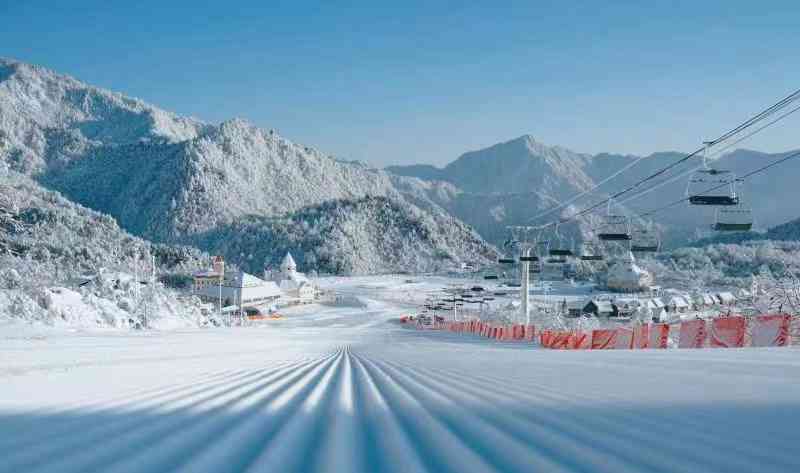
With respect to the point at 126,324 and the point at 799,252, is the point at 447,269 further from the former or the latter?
the point at 126,324

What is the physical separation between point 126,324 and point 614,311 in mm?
63950

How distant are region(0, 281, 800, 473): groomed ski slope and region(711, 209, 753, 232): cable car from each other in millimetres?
9492

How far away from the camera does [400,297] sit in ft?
339

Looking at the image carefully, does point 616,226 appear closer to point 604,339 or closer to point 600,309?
point 604,339

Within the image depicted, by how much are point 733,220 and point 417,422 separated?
14.6 m

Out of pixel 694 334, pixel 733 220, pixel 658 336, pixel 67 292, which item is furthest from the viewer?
pixel 67 292

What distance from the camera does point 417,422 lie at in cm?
416

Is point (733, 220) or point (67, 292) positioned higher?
point (733, 220)

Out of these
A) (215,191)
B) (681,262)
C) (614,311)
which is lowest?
(614,311)

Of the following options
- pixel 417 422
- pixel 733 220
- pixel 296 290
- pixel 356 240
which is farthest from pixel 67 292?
pixel 356 240

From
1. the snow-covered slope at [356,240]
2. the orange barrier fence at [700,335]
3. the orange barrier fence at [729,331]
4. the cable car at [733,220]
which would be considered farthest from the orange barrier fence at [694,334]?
the snow-covered slope at [356,240]

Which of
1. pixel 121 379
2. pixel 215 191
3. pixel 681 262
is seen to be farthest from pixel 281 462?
pixel 215 191

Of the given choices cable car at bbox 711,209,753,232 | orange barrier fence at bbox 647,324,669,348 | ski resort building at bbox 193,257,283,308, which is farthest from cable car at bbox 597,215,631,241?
ski resort building at bbox 193,257,283,308

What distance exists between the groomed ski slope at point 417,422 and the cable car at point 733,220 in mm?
9492
